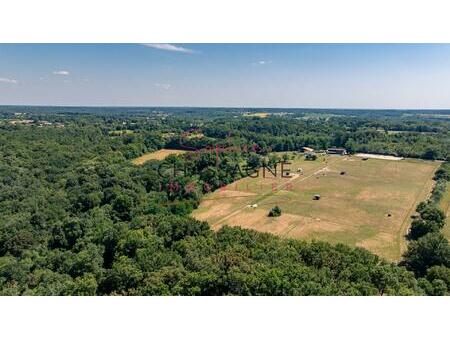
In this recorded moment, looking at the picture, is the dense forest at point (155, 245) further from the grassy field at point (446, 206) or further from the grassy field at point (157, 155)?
the grassy field at point (157, 155)

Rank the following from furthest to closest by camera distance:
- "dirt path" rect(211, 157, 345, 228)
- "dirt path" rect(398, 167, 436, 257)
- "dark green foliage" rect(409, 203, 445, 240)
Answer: "dirt path" rect(211, 157, 345, 228) < "dark green foliage" rect(409, 203, 445, 240) < "dirt path" rect(398, 167, 436, 257)

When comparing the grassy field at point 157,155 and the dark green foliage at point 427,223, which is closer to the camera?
the dark green foliage at point 427,223

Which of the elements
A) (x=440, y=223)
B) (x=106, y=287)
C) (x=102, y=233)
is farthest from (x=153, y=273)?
(x=440, y=223)

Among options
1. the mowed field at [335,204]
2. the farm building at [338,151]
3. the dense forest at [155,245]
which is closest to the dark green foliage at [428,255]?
the dense forest at [155,245]

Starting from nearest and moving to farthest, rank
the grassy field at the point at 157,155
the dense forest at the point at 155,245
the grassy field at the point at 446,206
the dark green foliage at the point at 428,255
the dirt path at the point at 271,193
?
the dense forest at the point at 155,245 < the dark green foliage at the point at 428,255 < the grassy field at the point at 446,206 < the dirt path at the point at 271,193 < the grassy field at the point at 157,155

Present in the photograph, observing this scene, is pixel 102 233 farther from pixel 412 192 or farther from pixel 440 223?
pixel 412 192

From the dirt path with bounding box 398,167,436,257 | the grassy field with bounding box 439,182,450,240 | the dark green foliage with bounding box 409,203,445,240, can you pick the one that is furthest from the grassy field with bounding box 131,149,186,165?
the dark green foliage with bounding box 409,203,445,240

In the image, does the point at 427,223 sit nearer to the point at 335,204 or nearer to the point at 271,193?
the point at 335,204

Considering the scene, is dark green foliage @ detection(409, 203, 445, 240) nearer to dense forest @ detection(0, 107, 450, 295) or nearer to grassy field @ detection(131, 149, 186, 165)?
dense forest @ detection(0, 107, 450, 295)
